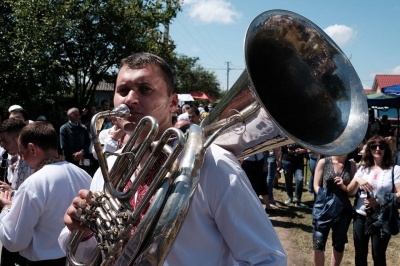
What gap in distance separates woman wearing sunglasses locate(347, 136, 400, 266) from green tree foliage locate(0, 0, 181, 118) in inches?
323

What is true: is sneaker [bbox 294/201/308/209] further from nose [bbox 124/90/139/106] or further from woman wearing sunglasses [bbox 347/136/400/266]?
nose [bbox 124/90/139/106]

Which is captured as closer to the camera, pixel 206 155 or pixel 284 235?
pixel 206 155

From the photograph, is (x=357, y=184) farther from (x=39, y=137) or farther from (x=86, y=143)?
(x=86, y=143)

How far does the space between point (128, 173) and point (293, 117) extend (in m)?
0.73

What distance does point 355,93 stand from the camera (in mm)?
1876

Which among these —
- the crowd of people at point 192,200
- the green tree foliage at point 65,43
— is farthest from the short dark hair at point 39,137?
the green tree foliage at point 65,43

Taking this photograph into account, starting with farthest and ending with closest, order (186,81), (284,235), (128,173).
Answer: (186,81) < (284,235) < (128,173)

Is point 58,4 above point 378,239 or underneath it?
above

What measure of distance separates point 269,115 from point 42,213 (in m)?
1.73

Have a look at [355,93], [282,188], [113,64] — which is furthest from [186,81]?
[355,93]

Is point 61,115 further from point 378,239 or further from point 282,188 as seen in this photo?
point 378,239

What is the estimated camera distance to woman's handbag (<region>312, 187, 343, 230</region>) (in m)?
4.27

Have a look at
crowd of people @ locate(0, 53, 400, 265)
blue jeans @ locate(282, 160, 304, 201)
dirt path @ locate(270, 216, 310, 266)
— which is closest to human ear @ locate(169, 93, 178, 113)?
crowd of people @ locate(0, 53, 400, 265)

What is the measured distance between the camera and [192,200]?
1.38 meters
